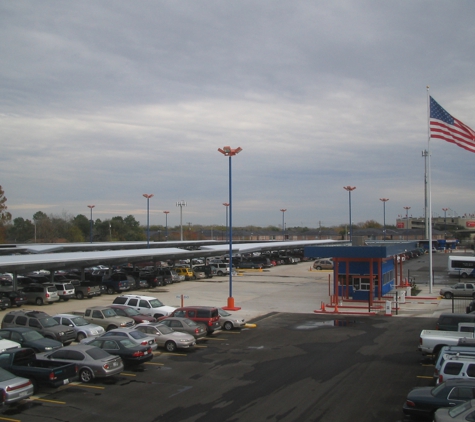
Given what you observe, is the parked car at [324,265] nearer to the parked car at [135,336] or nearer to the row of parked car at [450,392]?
the row of parked car at [450,392]

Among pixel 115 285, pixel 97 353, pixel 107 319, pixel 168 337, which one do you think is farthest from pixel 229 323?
pixel 115 285

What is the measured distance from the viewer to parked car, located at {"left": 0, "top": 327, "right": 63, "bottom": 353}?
62.7ft

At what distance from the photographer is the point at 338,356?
19.5 meters

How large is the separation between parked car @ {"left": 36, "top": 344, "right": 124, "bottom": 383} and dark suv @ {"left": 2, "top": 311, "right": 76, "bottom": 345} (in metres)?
5.12

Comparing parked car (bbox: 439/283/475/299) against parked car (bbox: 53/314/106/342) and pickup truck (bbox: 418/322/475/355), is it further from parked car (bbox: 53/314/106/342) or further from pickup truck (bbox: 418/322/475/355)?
parked car (bbox: 53/314/106/342)

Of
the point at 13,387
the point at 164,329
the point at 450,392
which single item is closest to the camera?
the point at 450,392

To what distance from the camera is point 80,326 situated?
22969 millimetres

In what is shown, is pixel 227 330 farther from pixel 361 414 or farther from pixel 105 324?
pixel 361 414

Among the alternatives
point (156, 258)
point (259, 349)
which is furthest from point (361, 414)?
point (156, 258)

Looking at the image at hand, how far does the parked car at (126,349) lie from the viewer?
17428 mm

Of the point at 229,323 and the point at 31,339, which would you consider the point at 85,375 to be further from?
the point at 229,323

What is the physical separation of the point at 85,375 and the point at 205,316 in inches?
349

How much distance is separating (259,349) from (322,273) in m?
42.2

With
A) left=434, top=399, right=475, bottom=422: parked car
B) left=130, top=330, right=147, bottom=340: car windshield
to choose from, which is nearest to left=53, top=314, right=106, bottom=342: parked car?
left=130, top=330, right=147, bottom=340: car windshield
